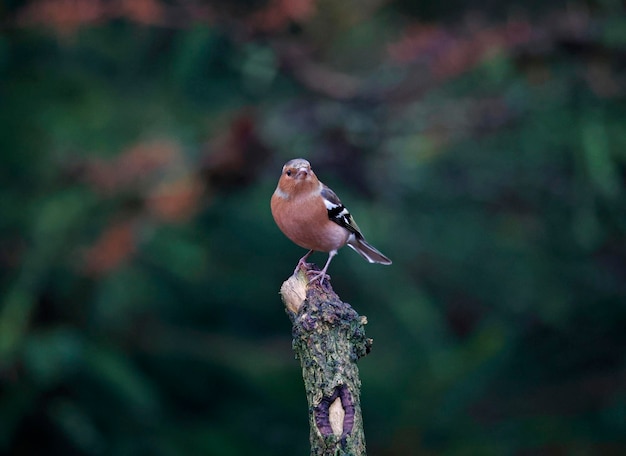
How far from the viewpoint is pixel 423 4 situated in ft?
28.8

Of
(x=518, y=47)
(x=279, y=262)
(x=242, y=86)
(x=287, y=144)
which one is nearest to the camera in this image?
(x=518, y=47)

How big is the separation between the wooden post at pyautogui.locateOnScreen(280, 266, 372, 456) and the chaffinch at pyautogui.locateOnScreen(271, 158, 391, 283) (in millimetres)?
1230

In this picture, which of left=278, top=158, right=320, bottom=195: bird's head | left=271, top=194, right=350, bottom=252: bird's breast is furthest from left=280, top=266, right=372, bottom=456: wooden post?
left=278, top=158, right=320, bottom=195: bird's head

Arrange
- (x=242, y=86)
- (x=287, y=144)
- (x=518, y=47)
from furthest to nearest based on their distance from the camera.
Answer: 1. (x=242, y=86)
2. (x=287, y=144)
3. (x=518, y=47)

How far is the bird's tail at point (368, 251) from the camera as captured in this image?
5406mm

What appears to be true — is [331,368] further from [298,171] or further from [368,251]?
[368,251]

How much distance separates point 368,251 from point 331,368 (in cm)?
243

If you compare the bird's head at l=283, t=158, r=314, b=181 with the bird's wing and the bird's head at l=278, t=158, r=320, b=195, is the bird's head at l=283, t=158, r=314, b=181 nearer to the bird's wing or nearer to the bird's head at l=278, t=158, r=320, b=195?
the bird's head at l=278, t=158, r=320, b=195

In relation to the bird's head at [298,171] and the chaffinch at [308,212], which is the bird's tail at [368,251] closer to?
the chaffinch at [308,212]

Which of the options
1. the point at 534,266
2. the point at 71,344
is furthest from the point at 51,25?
the point at 534,266

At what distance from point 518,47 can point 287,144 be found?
2227 millimetres

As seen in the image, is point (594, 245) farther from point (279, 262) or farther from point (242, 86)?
point (242, 86)

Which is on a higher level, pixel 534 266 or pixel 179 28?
pixel 179 28

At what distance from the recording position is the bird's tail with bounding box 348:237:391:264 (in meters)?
5.41
